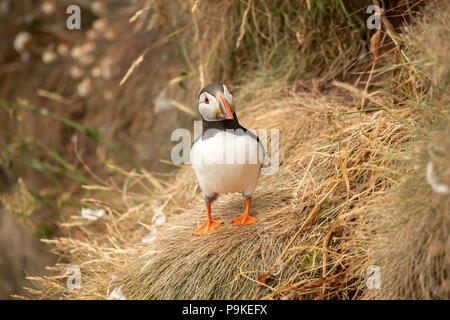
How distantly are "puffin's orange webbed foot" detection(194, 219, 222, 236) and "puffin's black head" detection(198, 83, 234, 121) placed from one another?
1.05 feet

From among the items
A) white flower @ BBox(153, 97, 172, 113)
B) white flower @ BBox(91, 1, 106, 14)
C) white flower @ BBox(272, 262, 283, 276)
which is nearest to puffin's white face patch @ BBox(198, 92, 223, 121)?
white flower @ BBox(272, 262, 283, 276)

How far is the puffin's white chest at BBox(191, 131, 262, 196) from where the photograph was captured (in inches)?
46.6

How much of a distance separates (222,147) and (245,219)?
26 centimetres

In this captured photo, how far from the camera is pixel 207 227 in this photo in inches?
53.1

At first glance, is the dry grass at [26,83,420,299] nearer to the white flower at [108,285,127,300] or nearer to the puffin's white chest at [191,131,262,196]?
the white flower at [108,285,127,300]

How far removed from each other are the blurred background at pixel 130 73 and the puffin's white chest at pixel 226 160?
1.49 feet

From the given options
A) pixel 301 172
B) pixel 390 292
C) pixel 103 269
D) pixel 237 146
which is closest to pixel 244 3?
pixel 301 172

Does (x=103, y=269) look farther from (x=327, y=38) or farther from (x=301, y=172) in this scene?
(x=327, y=38)

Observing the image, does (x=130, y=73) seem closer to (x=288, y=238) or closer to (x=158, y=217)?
(x=158, y=217)

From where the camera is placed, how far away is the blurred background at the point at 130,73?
1.88 metres

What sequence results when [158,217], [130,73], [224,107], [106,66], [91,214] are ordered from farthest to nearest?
1. [106,66]
2. [130,73]
3. [91,214]
4. [158,217]
5. [224,107]

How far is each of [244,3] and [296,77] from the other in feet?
1.20

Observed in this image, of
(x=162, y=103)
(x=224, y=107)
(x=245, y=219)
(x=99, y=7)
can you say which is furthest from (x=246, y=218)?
(x=99, y=7)

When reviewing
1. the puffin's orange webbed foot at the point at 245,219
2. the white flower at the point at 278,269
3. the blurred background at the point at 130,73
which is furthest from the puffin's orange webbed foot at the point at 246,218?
the blurred background at the point at 130,73
